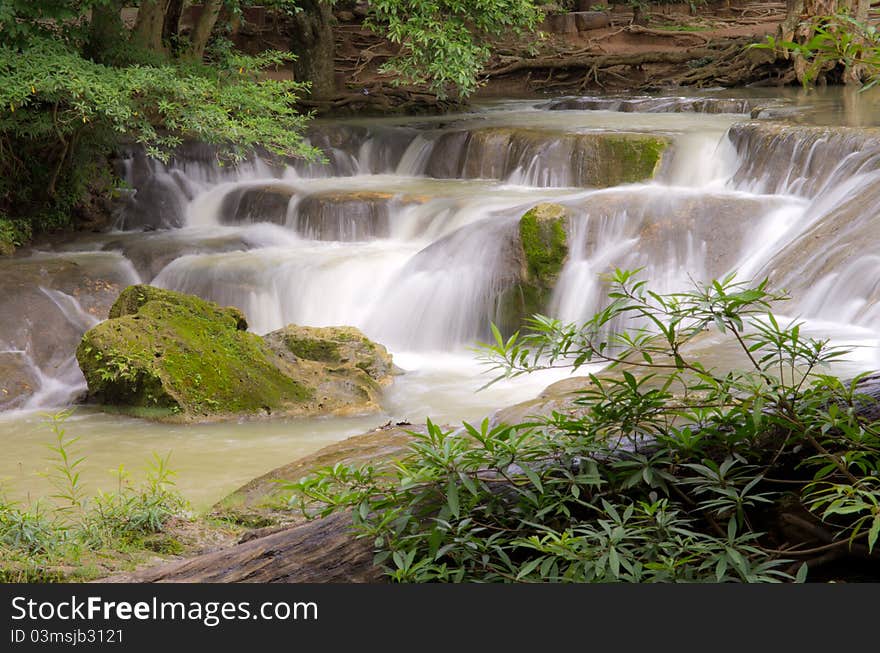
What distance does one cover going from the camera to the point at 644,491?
311 centimetres

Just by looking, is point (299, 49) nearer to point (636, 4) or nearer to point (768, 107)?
point (768, 107)

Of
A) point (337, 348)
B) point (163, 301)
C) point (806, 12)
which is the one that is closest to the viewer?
point (163, 301)

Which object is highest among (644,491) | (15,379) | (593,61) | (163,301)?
(593,61)

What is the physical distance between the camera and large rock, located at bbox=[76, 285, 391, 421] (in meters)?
9.38

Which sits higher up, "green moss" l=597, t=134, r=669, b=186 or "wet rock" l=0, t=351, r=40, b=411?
"green moss" l=597, t=134, r=669, b=186

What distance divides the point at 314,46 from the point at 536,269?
10.1 metres

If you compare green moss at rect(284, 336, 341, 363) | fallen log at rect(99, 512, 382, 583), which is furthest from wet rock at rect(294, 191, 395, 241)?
fallen log at rect(99, 512, 382, 583)

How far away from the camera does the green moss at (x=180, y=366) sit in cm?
938

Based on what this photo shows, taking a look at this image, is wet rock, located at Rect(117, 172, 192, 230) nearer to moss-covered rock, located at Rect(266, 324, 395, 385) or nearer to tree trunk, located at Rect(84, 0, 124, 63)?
tree trunk, located at Rect(84, 0, 124, 63)

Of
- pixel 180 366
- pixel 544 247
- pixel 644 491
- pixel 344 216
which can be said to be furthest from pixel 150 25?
pixel 644 491

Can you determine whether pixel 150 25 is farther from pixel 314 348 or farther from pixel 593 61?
pixel 593 61

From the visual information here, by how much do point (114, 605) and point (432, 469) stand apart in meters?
0.91

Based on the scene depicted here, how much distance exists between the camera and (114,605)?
8.75 feet

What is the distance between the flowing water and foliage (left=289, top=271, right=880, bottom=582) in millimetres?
4156
